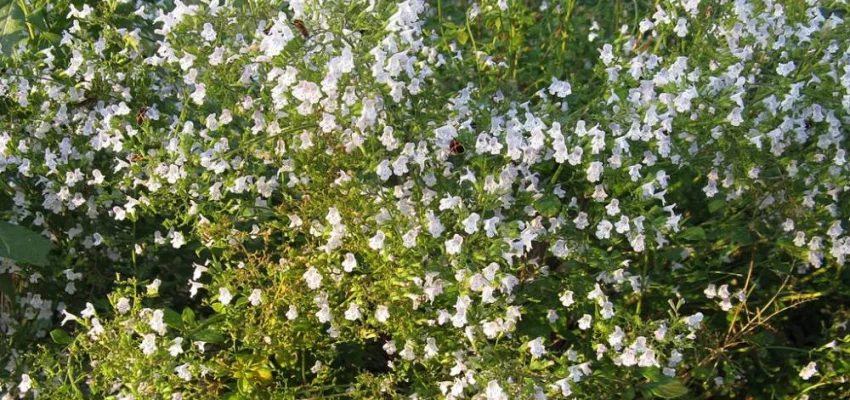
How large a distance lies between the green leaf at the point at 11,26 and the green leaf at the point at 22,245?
23.5 inches

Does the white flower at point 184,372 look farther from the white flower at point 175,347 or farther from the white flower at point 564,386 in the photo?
the white flower at point 564,386

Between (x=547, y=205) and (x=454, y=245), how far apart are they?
259 millimetres

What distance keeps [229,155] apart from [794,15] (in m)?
1.40

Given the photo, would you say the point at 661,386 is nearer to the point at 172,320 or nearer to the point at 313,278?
the point at 313,278

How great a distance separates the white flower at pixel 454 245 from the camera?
6.34 ft

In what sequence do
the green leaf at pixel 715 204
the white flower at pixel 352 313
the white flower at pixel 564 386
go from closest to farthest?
the white flower at pixel 564 386 < the white flower at pixel 352 313 < the green leaf at pixel 715 204

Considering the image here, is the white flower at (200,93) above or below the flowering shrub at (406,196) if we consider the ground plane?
above

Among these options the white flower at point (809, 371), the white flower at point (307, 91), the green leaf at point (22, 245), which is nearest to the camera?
the white flower at point (307, 91)

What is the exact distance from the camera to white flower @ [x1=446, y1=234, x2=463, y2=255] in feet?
6.34

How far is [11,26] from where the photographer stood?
8.49ft

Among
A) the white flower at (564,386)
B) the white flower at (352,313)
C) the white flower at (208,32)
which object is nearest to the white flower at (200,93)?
the white flower at (208,32)

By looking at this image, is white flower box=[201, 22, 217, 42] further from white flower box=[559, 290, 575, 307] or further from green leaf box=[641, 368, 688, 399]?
green leaf box=[641, 368, 688, 399]

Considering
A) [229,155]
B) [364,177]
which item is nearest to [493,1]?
[364,177]

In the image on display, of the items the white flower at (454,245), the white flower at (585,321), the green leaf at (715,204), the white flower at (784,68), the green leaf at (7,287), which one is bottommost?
the white flower at (585,321)
